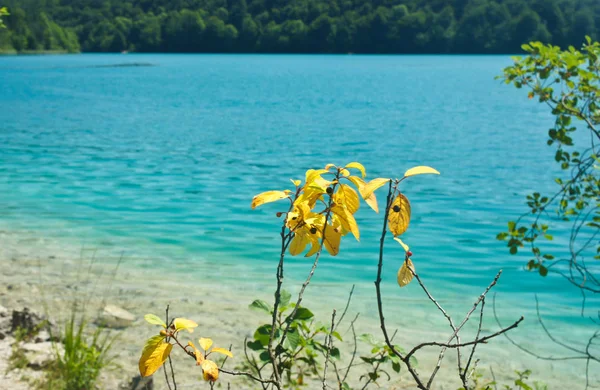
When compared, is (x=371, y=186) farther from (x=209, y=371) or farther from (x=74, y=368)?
(x=74, y=368)

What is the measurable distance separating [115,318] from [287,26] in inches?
6033

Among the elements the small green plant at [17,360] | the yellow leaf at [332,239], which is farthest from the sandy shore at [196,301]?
the yellow leaf at [332,239]

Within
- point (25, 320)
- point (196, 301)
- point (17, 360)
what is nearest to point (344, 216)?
point (17, 360)

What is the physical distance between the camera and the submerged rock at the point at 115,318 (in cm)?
646

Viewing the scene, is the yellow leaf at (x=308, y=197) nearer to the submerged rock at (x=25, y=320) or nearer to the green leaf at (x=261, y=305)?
the green leaf at (x=261, y=305)

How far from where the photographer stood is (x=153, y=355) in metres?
1.60

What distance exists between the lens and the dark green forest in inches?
5374

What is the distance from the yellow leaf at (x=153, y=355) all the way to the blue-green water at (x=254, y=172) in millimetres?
6947

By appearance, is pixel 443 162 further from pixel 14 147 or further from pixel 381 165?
pixel 14 147

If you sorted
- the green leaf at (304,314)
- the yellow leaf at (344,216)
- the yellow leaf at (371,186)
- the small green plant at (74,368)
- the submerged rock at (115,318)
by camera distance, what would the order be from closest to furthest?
the yellow leaf at (371,186) → the yellow leaf at (344,216) → the green leaf at (304,314) → the small green plant at (74,368) → the submerged rock at (115,318)

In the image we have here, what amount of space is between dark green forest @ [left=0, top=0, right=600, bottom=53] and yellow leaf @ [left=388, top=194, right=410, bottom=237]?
134 meters

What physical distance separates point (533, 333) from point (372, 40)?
149 m

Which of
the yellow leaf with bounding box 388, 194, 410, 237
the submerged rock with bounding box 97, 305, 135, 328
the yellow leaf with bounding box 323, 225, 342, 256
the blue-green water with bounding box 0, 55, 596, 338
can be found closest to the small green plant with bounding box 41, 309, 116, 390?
the submerged rock with bounding box 97, 305, 135, 328

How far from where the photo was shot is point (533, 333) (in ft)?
23.5
